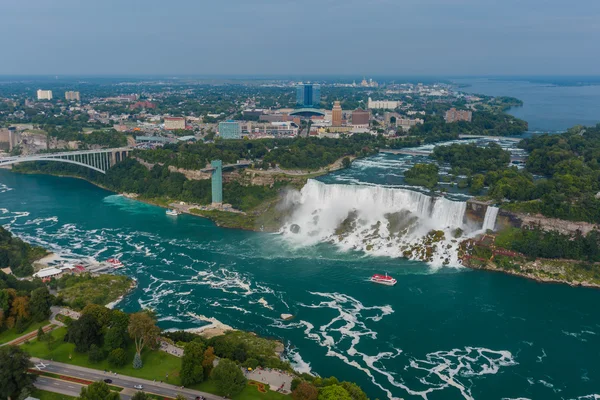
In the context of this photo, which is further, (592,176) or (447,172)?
(447,172)

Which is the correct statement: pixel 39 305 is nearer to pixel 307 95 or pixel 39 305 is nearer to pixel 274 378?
pixel 274 378

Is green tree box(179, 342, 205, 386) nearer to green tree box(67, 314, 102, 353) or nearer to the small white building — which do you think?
green tree box(67, 314, 102, 353)

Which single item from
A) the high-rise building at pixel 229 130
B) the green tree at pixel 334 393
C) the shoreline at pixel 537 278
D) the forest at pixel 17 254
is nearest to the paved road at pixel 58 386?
the green tree at pixel 334 393

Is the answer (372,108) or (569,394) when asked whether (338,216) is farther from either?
(372,108)

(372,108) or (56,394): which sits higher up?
(372,108)

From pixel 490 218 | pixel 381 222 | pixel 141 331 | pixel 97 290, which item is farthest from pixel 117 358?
pixel 490 218

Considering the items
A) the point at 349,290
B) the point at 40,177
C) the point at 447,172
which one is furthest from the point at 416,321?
the point at 40,177

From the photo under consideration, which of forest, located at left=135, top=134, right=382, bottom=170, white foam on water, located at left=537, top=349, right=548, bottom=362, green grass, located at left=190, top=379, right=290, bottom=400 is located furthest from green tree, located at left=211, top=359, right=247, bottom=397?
forest, located at left=135, top=134, right=382, bottom=170
